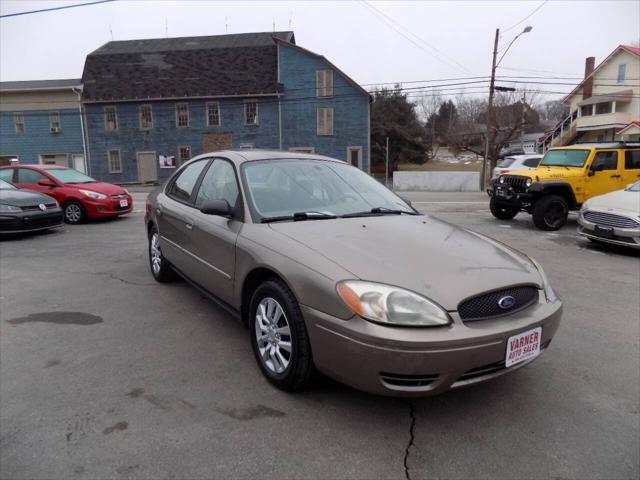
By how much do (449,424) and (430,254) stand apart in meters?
0.98

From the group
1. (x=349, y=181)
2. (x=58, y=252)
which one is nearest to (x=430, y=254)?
(x=349, y=181)

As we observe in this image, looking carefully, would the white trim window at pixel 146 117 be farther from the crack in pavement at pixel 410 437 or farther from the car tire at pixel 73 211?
the crack in pavement at pixel 410 437

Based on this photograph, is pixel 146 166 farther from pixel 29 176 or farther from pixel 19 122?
pixel 29 176

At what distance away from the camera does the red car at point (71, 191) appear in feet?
33.1

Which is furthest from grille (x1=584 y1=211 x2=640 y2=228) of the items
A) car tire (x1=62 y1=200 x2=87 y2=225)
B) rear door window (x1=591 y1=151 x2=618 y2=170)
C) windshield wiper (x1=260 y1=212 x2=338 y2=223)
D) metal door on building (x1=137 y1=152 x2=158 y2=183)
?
metal door on building (x1=137 y1=152 x2=158 y2=183)

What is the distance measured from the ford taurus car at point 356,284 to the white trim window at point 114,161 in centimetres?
3274

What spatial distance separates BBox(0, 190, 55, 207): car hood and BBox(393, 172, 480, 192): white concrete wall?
1699cm

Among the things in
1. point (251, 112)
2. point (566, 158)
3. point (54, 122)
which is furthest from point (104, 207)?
point (54, 122)

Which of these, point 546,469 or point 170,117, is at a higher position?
point 170,117

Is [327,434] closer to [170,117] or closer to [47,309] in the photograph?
[47,309]

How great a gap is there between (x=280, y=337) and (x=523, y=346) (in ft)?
4.62

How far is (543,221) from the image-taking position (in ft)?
32.0

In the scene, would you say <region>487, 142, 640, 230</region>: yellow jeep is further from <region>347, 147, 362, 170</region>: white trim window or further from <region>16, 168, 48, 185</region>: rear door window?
<region>347, 147, 362, 170</region>: white trim window

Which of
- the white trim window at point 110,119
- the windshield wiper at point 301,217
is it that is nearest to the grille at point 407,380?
the windshield wiper at point 301,217
